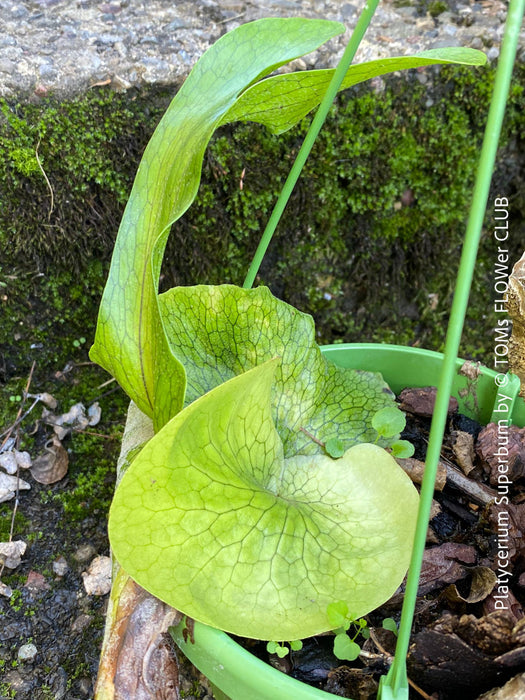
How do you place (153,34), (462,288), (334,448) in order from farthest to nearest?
(153,34) < (334,448) < (462,288)

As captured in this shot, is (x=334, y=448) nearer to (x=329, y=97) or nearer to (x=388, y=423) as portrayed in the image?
(x=388, y=423)

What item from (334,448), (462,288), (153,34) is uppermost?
(153,34)

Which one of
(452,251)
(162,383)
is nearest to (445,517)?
(162,383)

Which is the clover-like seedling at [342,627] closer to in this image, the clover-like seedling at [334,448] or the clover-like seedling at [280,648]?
the clover-like seedling at [280,648]

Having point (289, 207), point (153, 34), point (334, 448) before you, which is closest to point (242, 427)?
point (334, 448)

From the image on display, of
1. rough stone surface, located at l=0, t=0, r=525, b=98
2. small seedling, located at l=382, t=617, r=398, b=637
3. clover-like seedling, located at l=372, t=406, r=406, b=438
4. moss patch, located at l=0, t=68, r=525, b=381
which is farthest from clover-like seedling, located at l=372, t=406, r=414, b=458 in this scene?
rough stone surface, located at l=0, t=0, r=525, b=98

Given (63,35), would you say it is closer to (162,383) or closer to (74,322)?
(74,322)
